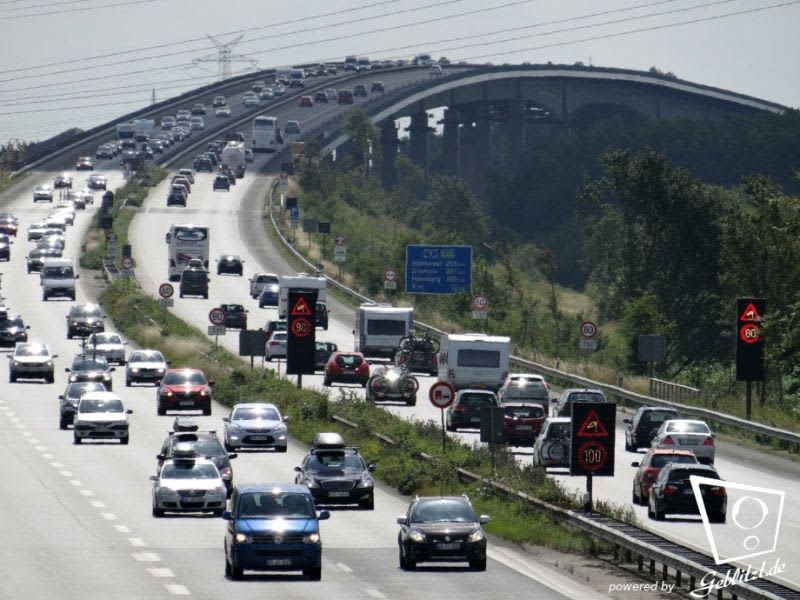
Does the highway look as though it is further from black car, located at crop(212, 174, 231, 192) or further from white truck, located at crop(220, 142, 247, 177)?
white truck, located at crop(220, 142, 247, 177)

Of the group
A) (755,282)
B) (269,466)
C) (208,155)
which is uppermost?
(208,155)

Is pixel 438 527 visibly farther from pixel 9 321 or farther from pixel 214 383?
pixel 9 321

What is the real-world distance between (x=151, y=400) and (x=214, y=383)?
8.16ft

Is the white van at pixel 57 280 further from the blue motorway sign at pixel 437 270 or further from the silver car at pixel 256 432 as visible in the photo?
the silver car at pixel 256 432

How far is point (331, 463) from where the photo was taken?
134 feet

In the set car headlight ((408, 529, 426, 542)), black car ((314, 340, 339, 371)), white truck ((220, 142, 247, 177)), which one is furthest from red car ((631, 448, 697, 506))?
white truck ((220, 142, 247, 177))

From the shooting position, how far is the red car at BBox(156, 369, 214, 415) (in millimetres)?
63281

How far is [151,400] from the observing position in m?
68.3

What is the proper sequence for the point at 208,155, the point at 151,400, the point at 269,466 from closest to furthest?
the point at 269,466 → the point at 151,400 → the point at 208,155

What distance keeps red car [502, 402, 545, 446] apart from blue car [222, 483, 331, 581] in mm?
23909

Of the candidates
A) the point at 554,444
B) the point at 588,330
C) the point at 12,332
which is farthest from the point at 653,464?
the point at 12,332

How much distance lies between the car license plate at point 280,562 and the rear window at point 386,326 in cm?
5319

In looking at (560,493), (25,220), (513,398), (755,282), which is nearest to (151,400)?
(513,398)

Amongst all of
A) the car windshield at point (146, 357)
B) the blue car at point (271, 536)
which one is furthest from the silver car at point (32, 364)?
the blue car at point (271, 536)
